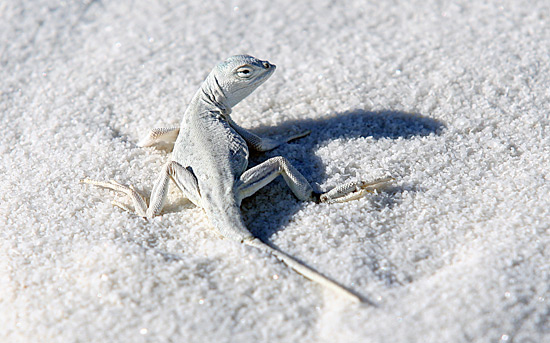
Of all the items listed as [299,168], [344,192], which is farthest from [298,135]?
[344,192]

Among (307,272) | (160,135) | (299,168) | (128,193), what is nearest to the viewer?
(307,272)

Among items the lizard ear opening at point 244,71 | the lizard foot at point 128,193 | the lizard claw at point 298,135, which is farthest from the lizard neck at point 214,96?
the lizard foot at point 128,193

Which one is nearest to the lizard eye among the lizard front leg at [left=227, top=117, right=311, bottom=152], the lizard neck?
the lizard neck

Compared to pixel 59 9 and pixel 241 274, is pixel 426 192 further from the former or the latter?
pixel 59 9

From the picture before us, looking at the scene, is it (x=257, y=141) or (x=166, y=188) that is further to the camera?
(x=257, y=141)

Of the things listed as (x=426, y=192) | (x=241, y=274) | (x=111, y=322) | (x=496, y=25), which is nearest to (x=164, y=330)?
(x=111, y=322)

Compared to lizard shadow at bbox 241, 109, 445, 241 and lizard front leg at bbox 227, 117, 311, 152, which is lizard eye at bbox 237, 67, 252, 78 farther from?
lizard shadow at bbox 241, 109, 445, 241

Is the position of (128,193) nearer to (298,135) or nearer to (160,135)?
(160,135)
